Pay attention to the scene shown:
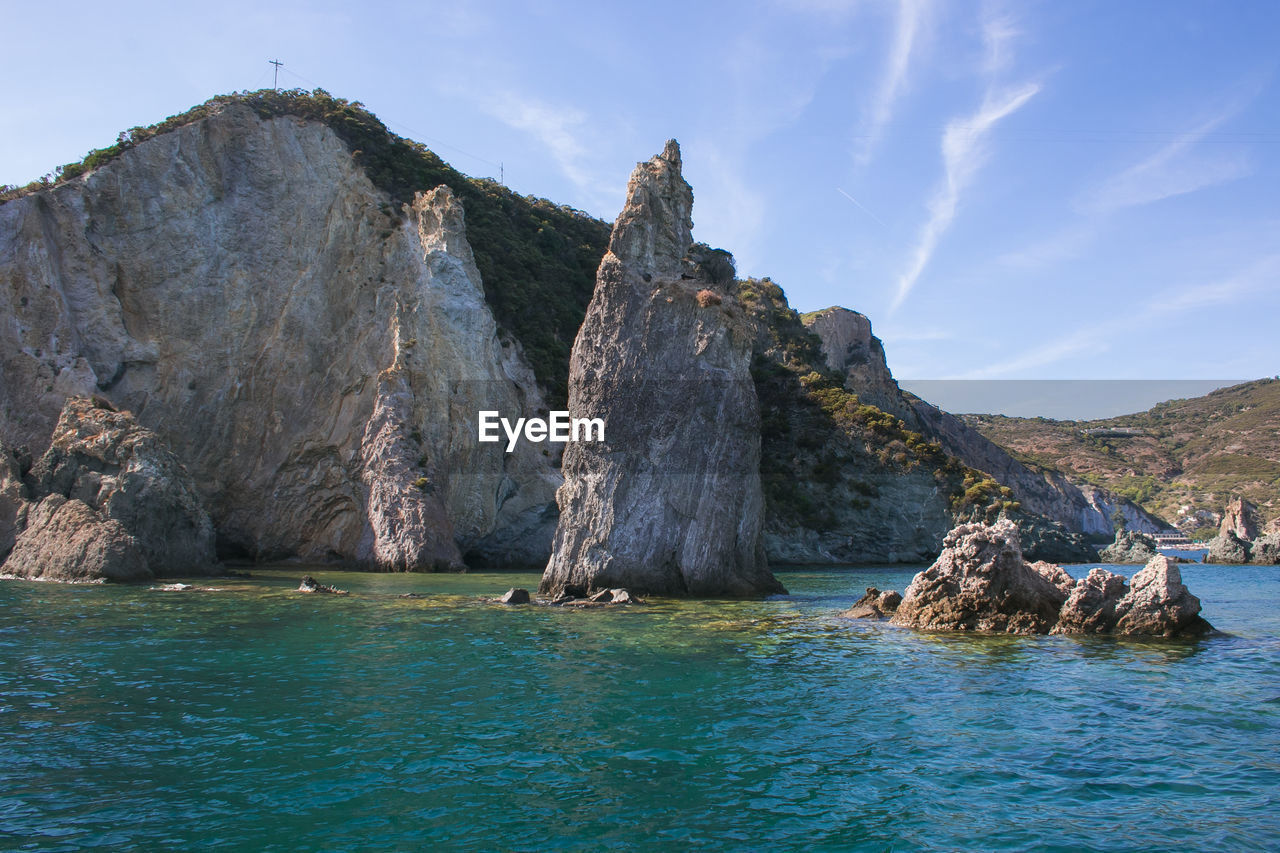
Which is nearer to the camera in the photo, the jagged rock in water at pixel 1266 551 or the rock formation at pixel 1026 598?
the rock formation at pixel 1026 598

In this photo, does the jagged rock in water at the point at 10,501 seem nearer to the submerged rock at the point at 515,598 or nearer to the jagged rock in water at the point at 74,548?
the jagged rock in water at the point at 74,548

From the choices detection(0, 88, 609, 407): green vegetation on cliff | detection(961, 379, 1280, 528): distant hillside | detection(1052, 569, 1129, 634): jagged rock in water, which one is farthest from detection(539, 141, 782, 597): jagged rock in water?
detection(961, 379, 1280, 528): distant hillside

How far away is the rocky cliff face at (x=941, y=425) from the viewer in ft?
281

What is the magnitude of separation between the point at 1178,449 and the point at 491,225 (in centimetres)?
11288

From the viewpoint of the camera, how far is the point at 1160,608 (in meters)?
18.6

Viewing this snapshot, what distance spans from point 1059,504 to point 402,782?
3863 inches

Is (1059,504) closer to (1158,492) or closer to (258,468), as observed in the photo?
(1158,492)

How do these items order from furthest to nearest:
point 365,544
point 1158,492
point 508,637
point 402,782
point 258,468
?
point 1158,492 → point 258,468 → point 365,544 → point 508,637 → point 402,782

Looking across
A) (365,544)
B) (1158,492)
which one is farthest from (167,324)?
(1158,492)

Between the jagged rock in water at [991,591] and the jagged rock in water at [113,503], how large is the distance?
86.7ft

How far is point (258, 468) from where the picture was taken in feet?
140

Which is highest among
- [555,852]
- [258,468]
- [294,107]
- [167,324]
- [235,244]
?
[294,107]

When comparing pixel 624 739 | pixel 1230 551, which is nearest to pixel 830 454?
pixel 1230 551

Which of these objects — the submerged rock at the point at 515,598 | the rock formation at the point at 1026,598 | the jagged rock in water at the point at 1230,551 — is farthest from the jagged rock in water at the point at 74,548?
the jagged rock in water at the point at 1230,551
